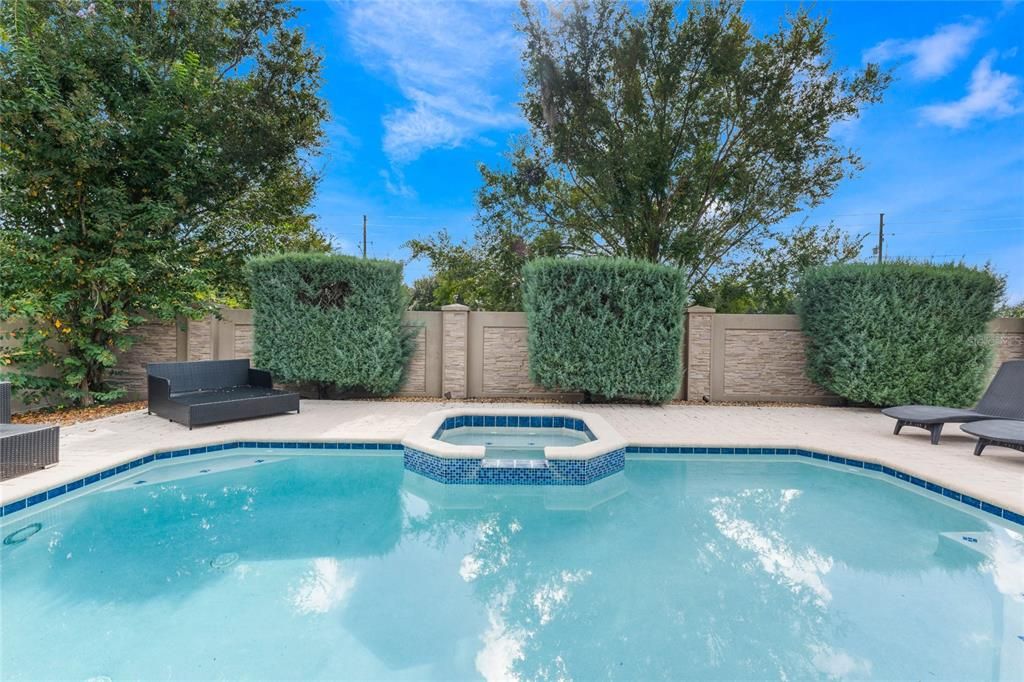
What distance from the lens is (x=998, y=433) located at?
5.44 m

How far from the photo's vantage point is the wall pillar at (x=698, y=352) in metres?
9.75

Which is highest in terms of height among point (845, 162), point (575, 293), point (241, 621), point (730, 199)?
point (845, 162)

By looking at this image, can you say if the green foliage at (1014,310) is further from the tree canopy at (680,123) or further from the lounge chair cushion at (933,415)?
the lounge chair cushion at (933,415)

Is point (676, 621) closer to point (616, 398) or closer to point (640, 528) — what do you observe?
point (640, 528)

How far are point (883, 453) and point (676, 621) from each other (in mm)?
4767

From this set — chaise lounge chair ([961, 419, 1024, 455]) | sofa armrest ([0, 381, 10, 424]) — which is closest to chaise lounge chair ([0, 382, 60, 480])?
sofa armrest ([0, 381, 10, 424])

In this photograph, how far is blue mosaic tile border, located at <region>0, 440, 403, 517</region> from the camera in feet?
→ 13.2

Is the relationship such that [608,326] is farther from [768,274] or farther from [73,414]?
[73,414]

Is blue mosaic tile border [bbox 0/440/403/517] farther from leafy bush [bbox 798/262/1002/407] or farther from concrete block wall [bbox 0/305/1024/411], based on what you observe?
leafy bush [bbox 798/262/1002/407]

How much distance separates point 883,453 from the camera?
5828mm

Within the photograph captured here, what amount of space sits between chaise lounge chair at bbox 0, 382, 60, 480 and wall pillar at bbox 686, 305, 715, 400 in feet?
32.4

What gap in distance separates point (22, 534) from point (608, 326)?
8.00 metres

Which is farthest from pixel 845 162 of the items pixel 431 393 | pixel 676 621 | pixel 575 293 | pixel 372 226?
pixel 372 226

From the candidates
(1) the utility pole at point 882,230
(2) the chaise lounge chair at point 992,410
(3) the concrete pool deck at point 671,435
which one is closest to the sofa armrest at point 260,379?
(3) the concrete pool deck at point 671,435
